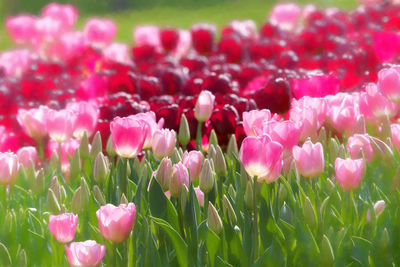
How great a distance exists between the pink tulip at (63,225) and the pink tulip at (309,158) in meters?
0.77

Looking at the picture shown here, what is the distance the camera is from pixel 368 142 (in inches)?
98.7

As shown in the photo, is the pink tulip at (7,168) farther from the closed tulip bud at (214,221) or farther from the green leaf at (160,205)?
the closed tulip bud at (214,221)

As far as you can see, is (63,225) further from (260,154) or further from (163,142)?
(260,154)

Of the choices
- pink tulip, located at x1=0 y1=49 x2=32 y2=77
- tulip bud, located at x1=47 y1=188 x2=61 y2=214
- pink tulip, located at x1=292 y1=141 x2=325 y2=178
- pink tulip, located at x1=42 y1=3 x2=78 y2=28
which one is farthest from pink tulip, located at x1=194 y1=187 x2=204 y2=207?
pink tulip, located at x1=42 y1=3 x2=78 y2=28

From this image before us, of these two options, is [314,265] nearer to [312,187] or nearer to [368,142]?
[312,187]

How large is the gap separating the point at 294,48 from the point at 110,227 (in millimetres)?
3806

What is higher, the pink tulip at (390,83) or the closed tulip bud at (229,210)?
the pink tulip at (390,83)

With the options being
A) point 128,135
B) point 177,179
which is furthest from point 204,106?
point 177,179

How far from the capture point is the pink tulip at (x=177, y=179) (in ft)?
7.36

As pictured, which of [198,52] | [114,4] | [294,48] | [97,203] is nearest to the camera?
[97,203]

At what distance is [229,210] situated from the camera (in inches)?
88.2


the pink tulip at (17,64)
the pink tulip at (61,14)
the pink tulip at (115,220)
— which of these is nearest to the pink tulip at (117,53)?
the pink tulip at (17,64)

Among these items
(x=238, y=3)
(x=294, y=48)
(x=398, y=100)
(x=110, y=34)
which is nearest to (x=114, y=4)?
(x=238, y=3)

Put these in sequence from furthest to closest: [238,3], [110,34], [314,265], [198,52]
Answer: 1. [238,3]
2. [110,34]
3. [198,52]
4. [314,265]
